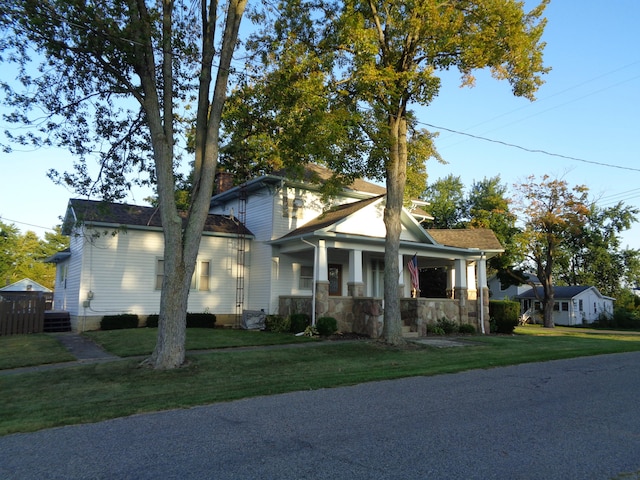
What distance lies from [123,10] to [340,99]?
6.23 m

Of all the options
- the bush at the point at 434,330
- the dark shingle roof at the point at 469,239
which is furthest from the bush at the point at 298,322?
the dark shingle roof at the point at 469,239

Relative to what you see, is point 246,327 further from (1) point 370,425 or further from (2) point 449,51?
(1) point 370,425

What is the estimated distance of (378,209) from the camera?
1988 centimetres

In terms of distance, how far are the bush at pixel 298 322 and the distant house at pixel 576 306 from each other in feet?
103

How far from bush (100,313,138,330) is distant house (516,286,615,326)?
35642mm

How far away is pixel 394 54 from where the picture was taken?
14.5m

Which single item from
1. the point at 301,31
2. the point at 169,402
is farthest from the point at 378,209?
the point at 169,402

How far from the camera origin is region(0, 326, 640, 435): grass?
22.8 feet

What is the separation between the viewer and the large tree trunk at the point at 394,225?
14.2 meters

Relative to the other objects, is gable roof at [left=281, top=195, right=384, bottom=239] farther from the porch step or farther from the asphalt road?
the asphalt road

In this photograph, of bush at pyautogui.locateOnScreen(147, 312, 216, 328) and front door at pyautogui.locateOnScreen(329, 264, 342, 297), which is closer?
bush at pyautogui.locateOnScreen(147, 312, 216, 328)

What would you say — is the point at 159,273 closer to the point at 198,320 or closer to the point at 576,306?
the point at 198,320

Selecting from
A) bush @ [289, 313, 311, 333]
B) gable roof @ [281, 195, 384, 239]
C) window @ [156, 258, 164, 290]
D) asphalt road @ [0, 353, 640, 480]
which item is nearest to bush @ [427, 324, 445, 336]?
bush @ [289, 313, 311, 333]

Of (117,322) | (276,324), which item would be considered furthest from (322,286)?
(117,322)
